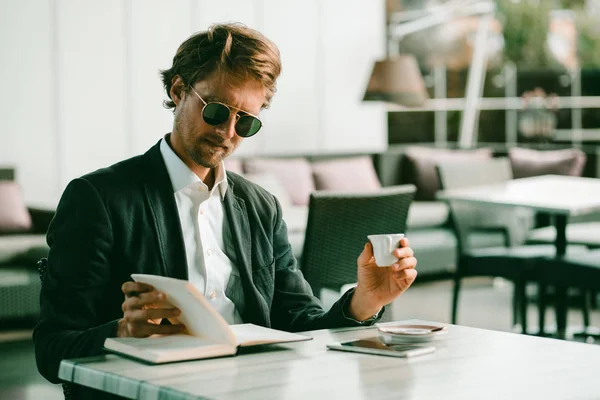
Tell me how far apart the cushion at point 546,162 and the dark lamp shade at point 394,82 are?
37.2 inches

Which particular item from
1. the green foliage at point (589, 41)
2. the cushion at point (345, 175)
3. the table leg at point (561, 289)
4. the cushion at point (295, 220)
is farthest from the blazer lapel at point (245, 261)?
the green foliage at point (589, 41)

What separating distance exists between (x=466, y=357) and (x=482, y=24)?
8.45m

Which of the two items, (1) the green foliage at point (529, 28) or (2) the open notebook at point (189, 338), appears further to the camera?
(1) the green foliage at point (529, 28)

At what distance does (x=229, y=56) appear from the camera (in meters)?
1.92

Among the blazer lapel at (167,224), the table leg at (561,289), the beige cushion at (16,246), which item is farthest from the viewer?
the beige cushion at (16,246)

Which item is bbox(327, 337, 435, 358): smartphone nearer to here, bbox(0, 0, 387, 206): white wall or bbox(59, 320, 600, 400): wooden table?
bbox(59, 320, 600, 400): wooden table

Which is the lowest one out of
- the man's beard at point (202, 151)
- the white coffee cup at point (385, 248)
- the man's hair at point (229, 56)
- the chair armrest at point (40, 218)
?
the chair armrest at point (40, 218)

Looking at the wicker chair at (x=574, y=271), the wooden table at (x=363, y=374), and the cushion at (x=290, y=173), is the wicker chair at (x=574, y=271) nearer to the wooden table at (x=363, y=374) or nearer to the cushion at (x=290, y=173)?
the cushion at (x=290, y=173)

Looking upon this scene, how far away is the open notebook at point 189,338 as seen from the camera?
4.91 ft

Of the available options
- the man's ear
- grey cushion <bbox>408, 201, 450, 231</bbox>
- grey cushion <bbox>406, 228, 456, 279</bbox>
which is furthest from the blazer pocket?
grey cushion <bbox>408, 201, 450, 231</bbox>

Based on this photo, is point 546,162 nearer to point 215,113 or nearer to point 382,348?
point 215,113

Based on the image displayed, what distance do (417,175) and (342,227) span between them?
13.3ft

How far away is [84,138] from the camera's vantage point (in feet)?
20.5

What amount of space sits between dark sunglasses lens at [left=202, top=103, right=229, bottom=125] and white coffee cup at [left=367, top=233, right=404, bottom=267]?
40cm
